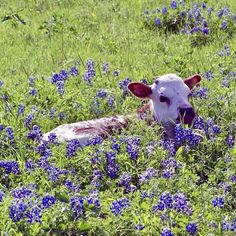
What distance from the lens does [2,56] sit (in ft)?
31.3

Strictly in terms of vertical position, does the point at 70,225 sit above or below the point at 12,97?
above

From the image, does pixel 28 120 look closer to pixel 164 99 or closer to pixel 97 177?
pixel 164 99

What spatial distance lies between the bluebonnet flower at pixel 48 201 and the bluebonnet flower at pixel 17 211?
185mm

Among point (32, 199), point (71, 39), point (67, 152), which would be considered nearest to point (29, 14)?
point (71, 39)

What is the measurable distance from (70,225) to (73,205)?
0.13m

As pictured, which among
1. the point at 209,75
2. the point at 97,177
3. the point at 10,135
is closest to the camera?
the point at 97,177

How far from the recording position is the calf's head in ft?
22.3

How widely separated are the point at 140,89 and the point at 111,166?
4.32 feet

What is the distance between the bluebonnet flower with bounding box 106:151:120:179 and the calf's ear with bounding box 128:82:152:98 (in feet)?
3.92

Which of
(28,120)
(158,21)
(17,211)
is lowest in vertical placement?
(158,21)

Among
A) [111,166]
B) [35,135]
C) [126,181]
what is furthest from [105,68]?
[126,181]

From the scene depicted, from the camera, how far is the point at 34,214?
5008 mm

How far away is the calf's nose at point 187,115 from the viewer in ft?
22.1

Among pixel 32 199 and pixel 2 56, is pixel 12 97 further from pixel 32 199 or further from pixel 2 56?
pixel 32 199
